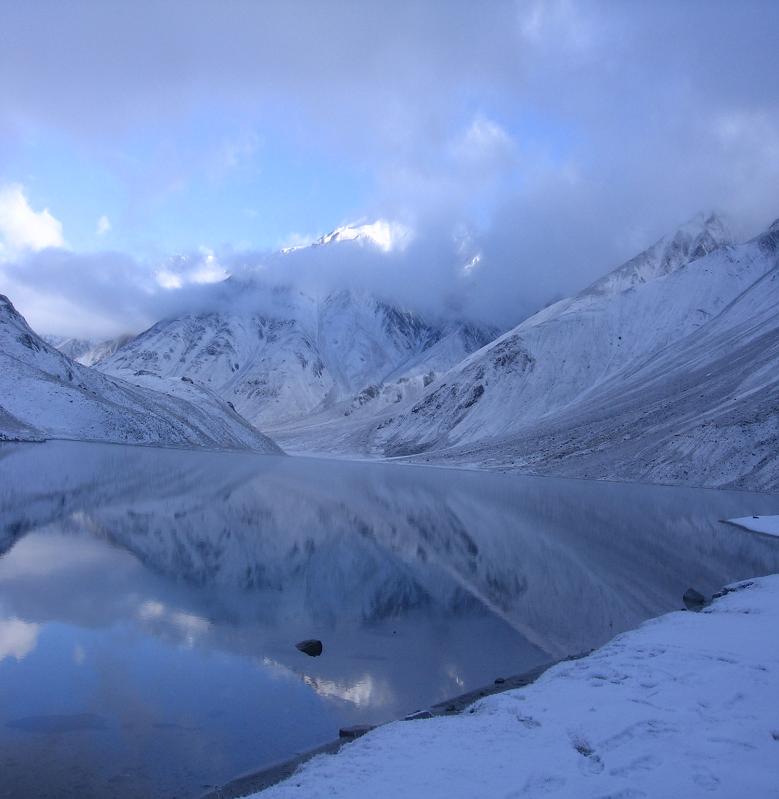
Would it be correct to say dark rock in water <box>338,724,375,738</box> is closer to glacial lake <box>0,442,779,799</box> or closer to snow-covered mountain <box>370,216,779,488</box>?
glacial lake <box>0,442,779,799</box>

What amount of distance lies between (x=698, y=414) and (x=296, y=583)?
80583 millimetres

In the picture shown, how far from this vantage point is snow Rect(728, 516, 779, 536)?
34188 millimetres

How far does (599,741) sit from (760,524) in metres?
32.1

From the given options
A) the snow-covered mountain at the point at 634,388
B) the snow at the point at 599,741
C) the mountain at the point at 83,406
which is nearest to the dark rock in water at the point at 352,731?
the snow at the point at 599,741

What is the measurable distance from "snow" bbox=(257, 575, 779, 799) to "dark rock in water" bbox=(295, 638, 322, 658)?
4.23 meters

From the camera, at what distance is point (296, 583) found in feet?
64.7

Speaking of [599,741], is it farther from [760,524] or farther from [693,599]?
[760,524]

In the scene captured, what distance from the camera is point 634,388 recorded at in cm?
12212

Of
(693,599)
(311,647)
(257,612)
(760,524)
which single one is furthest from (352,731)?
(760,524)

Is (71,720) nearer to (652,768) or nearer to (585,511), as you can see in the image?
(652,768)

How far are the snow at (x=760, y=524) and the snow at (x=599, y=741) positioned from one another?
966 inches

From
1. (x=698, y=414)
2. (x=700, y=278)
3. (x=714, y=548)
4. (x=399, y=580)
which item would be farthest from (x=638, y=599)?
(x=700, y=278)

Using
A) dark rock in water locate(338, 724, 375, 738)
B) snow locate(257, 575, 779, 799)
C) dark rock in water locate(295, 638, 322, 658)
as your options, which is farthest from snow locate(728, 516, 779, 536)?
dark rock in water locate(338, 724, 375, 738)

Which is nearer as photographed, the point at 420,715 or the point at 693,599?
the point at 420,715
